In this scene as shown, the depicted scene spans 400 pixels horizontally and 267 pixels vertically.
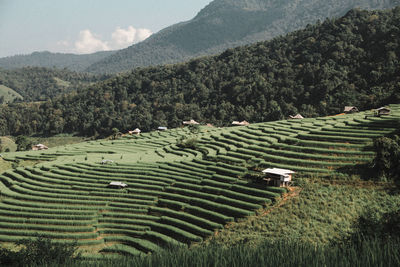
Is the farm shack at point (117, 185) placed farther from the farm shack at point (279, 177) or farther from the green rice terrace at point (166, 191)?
the farm shack at point (279, 177)

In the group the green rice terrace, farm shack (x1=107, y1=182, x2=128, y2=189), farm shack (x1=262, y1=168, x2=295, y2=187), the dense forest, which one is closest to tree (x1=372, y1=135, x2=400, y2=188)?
the green rice terrace

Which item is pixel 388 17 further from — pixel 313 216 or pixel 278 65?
pixel 313 216

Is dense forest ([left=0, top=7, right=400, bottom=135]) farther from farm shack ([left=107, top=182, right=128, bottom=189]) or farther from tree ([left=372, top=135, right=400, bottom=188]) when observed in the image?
farm shack ([left=107, top=182, right=128, bottom=189])

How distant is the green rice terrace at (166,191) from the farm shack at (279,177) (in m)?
1.06

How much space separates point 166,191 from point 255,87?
83.2m

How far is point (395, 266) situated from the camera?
21.4 ft

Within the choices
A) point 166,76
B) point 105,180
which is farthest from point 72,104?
point 105,180

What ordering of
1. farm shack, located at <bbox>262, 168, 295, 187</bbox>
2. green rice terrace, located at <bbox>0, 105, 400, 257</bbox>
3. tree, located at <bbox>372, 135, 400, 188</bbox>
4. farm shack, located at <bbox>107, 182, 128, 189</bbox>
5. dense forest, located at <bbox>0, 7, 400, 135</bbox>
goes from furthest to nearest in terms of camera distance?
dense forest, located at <bbox>0, 7, 400, 135</bbox> < farm shack, located at <bbox>107, 182, 128, 189</bbox> < farm shack, located at <bbox>262, 168, 295, 187</bbox> < tree, located at <bbox>372, 135, 400, 188</bbox> < green rice terrace, located at <bbox>0, 105, 400, 257</bbox>

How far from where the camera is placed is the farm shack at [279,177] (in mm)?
28719

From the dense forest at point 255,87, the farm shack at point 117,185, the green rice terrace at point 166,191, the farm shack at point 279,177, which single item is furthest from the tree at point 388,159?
the dense forest at point 255,87

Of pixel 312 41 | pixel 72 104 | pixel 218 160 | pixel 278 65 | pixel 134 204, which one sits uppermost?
pixel 312 41

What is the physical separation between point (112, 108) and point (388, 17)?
11629 cm

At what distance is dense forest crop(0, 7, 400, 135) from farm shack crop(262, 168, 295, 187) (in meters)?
43.9

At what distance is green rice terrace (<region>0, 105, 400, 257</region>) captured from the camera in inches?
1065
